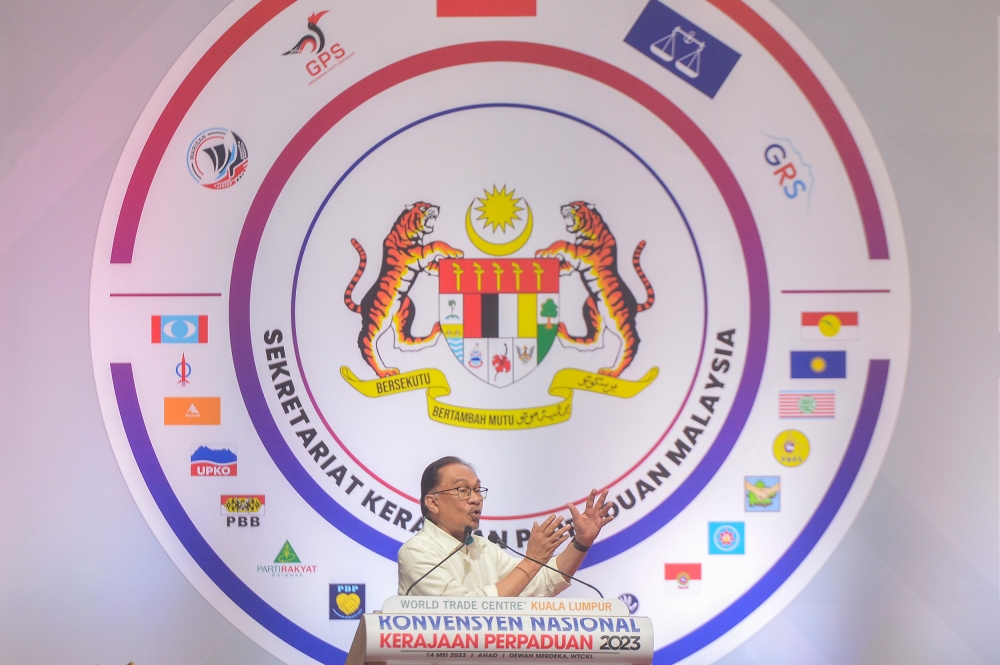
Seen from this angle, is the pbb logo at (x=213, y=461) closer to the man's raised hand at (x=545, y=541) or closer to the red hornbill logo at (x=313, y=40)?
the man's raised hand at (x=545, y=541)

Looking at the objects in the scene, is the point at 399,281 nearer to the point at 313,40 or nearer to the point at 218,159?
the point at 218,159

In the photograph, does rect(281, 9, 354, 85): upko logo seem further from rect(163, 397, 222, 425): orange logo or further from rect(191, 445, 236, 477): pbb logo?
rect(191, 445, 236, 477): pbb logo

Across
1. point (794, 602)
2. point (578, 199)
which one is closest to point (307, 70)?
point (578, 199)

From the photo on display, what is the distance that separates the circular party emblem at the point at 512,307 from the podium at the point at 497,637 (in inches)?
43.1

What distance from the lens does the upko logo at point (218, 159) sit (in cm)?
311

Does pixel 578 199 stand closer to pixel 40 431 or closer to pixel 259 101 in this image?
pixel 259 101

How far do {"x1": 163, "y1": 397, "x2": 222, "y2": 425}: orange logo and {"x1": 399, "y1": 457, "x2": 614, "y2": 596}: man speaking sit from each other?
884mm

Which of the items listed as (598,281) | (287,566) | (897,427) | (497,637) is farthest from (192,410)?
(897,427)

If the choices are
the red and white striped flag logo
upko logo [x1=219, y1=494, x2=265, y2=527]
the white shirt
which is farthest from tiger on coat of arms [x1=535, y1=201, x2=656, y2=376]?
upko logo [x1=219, y1=494, x2=265, y2=527]

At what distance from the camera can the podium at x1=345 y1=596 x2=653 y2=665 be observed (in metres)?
1.90

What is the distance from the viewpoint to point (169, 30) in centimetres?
314

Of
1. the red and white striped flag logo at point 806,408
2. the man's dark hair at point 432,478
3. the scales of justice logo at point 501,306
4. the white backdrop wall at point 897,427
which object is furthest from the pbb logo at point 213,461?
the red and white striped flag logo at point 806,408

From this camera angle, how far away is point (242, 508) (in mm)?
3076

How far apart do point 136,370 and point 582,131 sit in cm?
177
